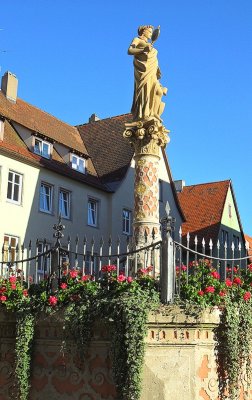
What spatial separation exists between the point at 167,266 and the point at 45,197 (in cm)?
2146

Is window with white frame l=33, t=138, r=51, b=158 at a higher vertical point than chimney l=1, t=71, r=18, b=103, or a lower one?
lower

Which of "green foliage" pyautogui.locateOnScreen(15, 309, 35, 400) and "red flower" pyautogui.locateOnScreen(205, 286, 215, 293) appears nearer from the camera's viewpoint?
"red flower" pyautogui.locateOnScreen(205, 286, 215, 293)

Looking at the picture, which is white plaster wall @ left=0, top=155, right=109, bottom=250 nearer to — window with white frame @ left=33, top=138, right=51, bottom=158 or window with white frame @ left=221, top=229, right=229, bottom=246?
window with white frame @ left=33, top=138, right=51, bottom=158

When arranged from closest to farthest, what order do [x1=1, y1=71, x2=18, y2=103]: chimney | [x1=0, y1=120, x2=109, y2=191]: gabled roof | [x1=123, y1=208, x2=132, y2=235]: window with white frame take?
[x1=0, y1=120, x2=109, y2=191]: gabled roof, [x1=1, y1=71, x2=18, y2=103]: chimney, [x1=123, y1=208, x2=132, y2=235]: window with white frame

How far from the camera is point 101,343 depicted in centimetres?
741

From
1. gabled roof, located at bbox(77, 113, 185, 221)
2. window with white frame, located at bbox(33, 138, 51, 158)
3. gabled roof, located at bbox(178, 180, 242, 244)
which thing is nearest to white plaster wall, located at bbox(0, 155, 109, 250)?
window with white frame, located at bbox(33, 138, 51, 158)

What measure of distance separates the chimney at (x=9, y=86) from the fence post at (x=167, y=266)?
2531 cm

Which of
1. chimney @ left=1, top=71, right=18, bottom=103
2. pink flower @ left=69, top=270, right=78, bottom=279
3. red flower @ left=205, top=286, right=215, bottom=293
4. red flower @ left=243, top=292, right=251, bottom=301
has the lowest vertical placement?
red flower @ left=243, top=292, right=251, bottom=301

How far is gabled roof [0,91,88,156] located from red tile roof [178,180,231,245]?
32.2 feet

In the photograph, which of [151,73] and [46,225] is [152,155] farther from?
[46,225]

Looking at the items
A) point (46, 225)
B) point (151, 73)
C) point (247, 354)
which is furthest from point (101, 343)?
point (46, 225)

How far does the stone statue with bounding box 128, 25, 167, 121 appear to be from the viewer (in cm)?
1226

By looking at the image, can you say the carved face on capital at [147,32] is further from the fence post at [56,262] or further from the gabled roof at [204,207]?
the gabled roof at [204,207]

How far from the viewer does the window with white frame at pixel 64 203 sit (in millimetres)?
29234
